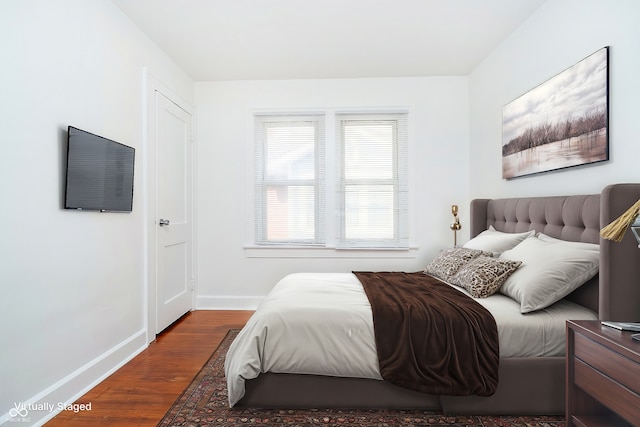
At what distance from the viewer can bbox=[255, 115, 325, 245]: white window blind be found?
14.2ft

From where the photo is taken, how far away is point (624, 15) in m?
2.03

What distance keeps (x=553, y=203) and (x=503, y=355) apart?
1186mm

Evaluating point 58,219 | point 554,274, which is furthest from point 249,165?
point 554,274

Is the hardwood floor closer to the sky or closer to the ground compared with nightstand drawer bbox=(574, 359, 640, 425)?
closer to the ground

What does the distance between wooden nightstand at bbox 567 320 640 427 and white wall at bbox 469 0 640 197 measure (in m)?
1.02

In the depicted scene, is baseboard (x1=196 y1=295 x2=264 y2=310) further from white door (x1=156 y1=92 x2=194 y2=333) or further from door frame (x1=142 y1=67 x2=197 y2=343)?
door frame (x1=142 y1=67 x2=197 y2=343)

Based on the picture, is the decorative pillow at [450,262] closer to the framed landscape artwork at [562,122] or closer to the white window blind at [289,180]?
the framed landscape artwork at [562,122]

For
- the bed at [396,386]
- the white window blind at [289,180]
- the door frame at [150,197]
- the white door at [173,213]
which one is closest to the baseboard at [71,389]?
the door frame at [150,197]

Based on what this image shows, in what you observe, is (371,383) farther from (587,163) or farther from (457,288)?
(587,163)

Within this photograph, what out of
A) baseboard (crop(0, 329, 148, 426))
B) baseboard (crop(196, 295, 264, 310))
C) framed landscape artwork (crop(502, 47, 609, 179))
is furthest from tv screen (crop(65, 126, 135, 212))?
framed landscape artwork (crop(502, 47, 609, 179))

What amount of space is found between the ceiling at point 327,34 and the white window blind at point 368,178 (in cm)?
58

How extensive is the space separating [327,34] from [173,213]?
224 cm

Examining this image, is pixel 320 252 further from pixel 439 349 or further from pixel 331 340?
pixel 439 349

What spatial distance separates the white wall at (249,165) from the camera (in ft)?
13.8
